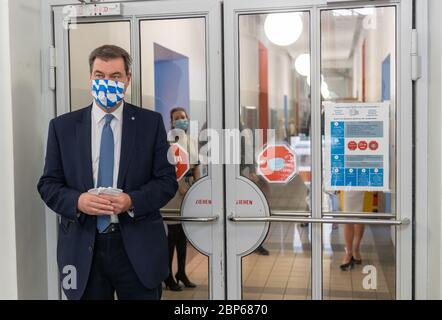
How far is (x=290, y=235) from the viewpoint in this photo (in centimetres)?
323

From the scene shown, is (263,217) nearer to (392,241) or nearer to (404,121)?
(392,241)

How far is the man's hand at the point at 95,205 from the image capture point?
2742 millimetres

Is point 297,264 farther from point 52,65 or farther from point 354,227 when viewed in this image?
point 52,65

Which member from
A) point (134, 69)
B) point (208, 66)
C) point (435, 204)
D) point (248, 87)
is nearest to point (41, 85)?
point (134, 69)

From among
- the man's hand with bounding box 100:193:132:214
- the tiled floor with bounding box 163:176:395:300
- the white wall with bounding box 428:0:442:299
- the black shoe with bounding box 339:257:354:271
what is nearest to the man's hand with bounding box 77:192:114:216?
the man's hand with bounding box 100:193:132:214

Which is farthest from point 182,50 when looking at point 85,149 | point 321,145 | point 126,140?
point 321,145

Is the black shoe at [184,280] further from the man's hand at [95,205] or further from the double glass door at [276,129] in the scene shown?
the man's hand at [95,205]

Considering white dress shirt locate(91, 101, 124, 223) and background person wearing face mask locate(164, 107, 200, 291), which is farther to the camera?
background person wearing face mask locate(164, 107, 200, 291)

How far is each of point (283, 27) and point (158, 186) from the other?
Answer: 115cm

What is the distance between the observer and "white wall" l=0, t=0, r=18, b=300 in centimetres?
305

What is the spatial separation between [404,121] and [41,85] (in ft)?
6.88

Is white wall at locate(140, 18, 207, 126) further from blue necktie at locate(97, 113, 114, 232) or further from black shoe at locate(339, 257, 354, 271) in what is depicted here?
black shoe at locate(339, 257, 354, 271)

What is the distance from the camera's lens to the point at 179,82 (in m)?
3.27

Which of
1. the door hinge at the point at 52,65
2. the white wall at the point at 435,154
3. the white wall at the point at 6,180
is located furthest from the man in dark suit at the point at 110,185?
the white wall at the point at 435,154
